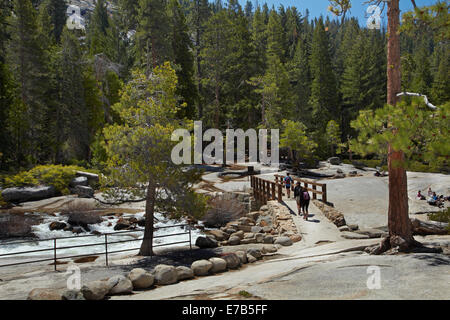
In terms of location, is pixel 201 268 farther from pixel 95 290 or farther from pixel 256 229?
pixel 256 229

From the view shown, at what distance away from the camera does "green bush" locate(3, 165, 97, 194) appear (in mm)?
24469

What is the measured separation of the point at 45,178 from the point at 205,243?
55.9 ft

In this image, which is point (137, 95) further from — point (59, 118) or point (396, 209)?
point (59, 118)

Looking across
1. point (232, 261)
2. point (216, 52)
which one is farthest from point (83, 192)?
point (216, 52)

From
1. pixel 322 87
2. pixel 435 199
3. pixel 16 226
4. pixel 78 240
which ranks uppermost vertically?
pixel 322 87

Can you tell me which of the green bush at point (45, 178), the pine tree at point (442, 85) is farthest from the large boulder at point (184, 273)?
the pine tree at point (442, 85)

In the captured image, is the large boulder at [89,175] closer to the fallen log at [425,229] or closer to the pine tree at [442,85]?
the fallen log at [425,229]

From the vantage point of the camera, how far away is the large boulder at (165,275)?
322 inches

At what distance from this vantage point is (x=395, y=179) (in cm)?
929

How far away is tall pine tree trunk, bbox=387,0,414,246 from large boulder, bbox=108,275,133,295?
6.54 metres

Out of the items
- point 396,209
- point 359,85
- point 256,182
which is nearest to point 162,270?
point 396,209

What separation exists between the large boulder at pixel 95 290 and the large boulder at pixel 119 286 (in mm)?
155

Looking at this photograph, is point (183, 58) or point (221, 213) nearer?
point (221, 213)
